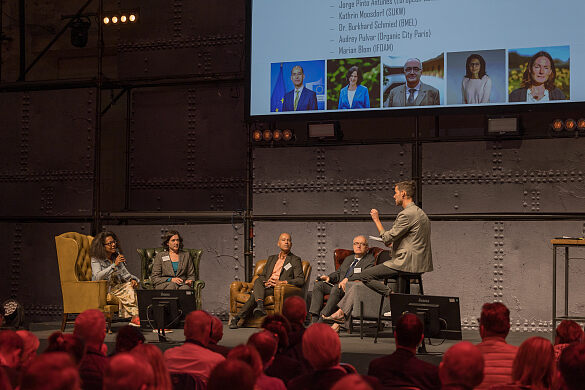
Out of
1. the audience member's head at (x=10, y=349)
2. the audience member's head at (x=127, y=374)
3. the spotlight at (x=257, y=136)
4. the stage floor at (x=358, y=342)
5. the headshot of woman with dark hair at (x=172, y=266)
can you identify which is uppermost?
the spotlight at (x=257, y=136)

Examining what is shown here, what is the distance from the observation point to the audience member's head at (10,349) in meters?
2.95

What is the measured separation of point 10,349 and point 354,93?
234 inches

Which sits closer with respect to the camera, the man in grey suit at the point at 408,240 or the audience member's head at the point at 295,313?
the audience member's head at the point at 295,313

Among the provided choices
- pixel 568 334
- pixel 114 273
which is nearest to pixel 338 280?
pixel 114 273

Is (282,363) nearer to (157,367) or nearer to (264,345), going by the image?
(264,345)

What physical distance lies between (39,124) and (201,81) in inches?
90.8

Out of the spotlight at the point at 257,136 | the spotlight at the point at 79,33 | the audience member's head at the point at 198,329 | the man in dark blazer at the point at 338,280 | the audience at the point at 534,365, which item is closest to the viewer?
the audience at the point at 534,365

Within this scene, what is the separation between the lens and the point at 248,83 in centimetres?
859

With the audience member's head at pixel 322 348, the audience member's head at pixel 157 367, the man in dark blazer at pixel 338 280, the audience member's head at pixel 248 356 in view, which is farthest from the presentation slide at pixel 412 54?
the audience member's head at pixel 157 367

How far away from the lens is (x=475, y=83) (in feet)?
25.8

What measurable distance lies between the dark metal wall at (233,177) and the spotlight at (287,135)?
8.1 inches

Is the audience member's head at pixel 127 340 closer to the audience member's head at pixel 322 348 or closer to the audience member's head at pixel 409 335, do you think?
the audience member's head at pixel 322 348

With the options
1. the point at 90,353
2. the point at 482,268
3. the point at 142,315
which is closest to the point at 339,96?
the point at 482,268

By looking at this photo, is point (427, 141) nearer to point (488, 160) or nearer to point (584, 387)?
point (488, 160)
